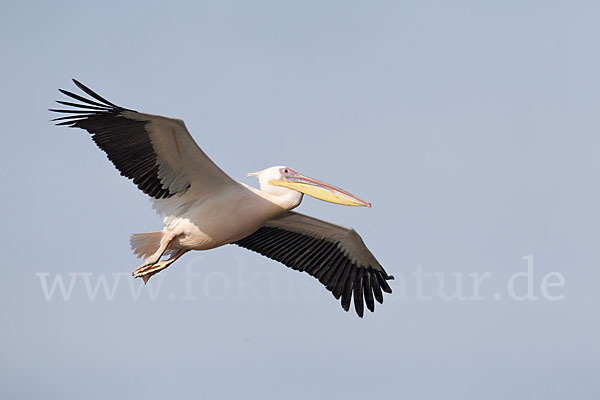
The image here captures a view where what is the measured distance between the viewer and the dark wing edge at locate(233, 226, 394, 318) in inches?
541

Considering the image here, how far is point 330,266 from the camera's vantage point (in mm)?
13828

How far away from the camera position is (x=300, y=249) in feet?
45.2

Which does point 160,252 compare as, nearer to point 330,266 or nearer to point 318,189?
point 318,189

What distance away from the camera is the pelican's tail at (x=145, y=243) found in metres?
12.5

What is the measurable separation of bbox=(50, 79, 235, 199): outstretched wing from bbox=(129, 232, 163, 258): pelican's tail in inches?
17.4

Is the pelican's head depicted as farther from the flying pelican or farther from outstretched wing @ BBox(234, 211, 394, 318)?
outstretched wing @ BBox(234, 211, 394, 318)

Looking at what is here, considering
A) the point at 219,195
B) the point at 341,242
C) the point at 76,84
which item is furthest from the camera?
the point at 341,242

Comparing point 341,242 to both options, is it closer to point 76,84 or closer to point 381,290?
point 381,290

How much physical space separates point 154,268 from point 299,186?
1.80 meters

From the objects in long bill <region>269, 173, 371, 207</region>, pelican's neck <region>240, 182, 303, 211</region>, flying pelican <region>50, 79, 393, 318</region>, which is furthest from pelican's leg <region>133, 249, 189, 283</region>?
long bill <region>269, 173, 371, 207</region>

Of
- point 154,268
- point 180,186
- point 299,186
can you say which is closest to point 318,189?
point 299,186

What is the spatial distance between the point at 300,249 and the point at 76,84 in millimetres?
3658

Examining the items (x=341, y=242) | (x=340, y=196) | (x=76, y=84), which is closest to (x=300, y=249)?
A: (x=341, y=242)

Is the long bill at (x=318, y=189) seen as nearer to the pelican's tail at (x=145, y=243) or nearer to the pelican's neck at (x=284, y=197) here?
the pelican's neck at (x=284, y=197)
